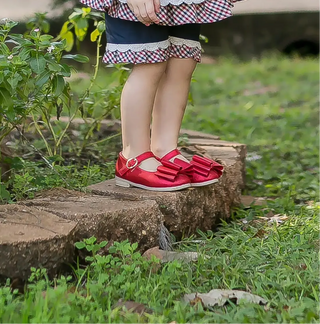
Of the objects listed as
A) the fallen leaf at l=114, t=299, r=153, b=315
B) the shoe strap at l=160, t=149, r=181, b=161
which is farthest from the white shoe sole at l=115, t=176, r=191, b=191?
the fallen leaf at l=114, t=299, r=153, b=315

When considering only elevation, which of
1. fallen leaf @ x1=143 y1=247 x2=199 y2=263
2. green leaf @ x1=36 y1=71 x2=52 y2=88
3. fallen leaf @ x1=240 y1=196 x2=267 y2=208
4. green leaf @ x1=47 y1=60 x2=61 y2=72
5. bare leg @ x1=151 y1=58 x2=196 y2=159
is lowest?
fallen leaf @ x1=240 y1=196 x2=267 y2=208

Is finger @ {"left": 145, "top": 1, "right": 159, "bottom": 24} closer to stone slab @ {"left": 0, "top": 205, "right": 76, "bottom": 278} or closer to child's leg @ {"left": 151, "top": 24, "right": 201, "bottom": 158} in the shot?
child's leg @ {"left": 151, "top": 24, "right": 201, "bottom": 158}

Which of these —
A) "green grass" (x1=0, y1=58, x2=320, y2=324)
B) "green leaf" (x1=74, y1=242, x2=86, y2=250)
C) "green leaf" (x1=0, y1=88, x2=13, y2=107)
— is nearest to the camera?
"green grass" (x1=0, y1=58, x2=320, y2=324)

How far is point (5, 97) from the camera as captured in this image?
7.36 ft

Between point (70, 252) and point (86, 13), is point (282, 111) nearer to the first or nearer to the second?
point (86, 13)

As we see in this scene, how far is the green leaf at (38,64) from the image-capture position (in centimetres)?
231

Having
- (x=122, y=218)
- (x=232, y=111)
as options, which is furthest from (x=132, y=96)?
(x=232, y=111)

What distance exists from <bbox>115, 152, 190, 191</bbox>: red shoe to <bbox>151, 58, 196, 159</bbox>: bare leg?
0.40 feet

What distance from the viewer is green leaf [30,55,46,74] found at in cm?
231

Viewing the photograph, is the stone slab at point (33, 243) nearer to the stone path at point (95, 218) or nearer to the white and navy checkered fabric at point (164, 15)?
the stone path at point (95, 218)

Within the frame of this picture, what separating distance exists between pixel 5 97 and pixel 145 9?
568mm

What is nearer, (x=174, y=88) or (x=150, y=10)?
(x=150, y=10)

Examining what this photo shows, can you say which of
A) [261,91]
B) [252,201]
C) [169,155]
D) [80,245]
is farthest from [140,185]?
[261,91]

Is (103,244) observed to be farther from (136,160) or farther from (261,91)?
(261,91)
